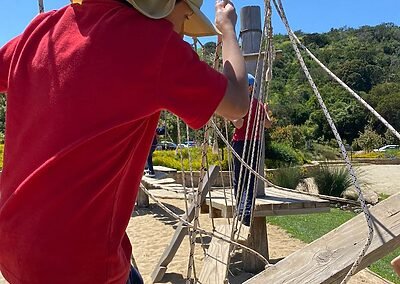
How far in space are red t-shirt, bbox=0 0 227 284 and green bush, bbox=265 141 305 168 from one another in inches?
532

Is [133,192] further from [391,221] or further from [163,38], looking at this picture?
[391,221]

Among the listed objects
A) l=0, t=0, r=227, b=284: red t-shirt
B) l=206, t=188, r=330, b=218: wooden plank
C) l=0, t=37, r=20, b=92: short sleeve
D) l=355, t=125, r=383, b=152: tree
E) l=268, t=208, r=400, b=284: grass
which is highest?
l=0, t=37, r=20, b=92: short sleeve

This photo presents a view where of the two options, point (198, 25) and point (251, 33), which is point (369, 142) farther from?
point (198, 25)

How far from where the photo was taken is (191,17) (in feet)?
3.32

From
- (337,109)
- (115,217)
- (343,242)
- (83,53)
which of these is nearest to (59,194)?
(115,217)

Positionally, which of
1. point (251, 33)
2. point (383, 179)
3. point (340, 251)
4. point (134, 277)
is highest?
point (251, 33)

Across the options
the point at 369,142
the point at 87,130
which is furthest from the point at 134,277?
the point at 369,142

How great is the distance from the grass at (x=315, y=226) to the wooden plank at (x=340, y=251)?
2.98 metres

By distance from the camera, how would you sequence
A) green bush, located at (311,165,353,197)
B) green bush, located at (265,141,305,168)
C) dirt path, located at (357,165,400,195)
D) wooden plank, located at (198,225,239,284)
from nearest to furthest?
wooden plank, located at (198,225,239,284)
green bush, located at (311,165,353,197)
dirt path, located at (357,165,400,195)
green bush, located at (265,141,305,168)

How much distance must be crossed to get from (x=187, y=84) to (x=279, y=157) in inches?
572

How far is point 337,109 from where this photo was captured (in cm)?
3944

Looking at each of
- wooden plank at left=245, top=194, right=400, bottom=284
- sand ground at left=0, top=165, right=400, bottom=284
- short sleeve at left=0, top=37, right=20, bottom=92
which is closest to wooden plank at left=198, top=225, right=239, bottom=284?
wooden plank at left=245, top=194, right=400, bottom=284

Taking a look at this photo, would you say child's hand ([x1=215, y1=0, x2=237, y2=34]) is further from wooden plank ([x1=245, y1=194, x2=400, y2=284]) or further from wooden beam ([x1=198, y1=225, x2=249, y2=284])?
wooden beam ([x1=198, y1=225, x2=249, y2=284])

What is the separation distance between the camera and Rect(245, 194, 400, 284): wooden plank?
165 centimetres
